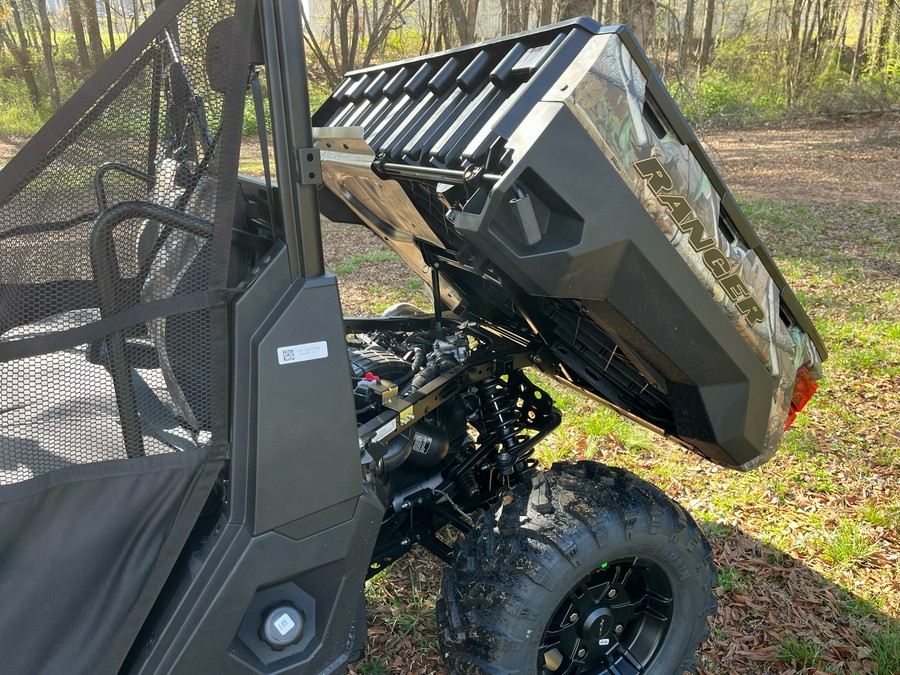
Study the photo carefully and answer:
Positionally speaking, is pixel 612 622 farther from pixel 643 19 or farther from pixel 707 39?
pixel 707 39

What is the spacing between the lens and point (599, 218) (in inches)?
65.1

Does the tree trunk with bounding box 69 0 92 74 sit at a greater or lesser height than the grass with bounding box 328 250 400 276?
greater

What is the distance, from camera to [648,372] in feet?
6.97

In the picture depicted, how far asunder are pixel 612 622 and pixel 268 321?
5.14 ft

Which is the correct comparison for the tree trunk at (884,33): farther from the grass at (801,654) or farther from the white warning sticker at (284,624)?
the white warning sticker at (284,624)

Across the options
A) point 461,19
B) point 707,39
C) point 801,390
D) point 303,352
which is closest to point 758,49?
point 707,39

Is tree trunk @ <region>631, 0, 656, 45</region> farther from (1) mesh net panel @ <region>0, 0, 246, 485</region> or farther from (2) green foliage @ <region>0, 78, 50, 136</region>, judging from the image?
(2) green foliage @ <region>0, 78, 50, 136</region>

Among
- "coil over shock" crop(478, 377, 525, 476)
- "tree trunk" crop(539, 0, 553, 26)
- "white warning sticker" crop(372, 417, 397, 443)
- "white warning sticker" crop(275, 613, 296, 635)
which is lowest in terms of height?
"coil over shock" crop(478, 377, 525, 476)

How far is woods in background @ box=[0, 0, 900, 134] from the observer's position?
16.7m

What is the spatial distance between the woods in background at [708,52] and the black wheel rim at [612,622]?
13067mm

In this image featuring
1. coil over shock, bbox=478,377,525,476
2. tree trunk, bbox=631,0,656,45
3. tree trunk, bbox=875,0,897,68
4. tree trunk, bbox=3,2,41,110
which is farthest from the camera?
tree trunk, bbox=3,2,41,110

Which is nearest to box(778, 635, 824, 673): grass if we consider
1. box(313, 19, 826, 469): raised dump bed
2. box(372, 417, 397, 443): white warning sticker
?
box(313, 19, 826, 469): raised dump bed

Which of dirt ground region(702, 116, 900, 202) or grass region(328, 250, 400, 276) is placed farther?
dirt ground region(702, 116, 900, 202)

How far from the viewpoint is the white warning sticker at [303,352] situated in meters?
1.64
